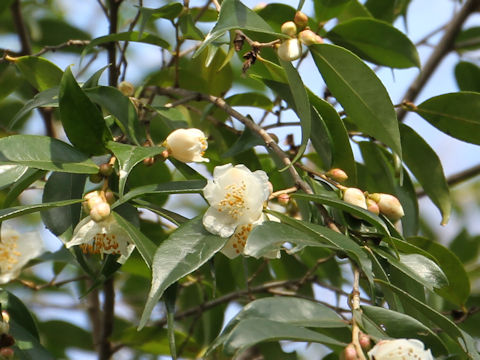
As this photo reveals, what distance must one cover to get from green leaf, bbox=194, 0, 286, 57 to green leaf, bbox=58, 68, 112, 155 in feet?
0.60

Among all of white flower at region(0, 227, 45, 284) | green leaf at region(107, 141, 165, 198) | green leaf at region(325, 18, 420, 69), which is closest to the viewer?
green leaf at region(107, 141, 165, 198)

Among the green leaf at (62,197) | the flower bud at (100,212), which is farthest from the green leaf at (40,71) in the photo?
the flower bud at (100,212)

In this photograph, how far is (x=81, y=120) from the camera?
959 mm

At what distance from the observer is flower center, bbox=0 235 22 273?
4.96ft

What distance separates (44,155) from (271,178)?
0.54 m

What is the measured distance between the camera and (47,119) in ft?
5.53

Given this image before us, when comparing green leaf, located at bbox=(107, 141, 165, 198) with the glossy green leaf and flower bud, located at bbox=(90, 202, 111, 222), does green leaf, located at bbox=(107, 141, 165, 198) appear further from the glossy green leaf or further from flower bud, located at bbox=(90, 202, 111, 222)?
the glossy green leaf

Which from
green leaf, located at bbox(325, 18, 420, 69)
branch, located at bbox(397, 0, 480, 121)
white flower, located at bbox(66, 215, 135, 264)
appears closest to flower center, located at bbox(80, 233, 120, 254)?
white flower, located at bbox(66, 215, 135, 264)

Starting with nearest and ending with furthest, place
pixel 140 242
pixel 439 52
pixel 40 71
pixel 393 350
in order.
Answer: pixel 393 350, pixel 140 242, pixel 40 71, pixel 439 52

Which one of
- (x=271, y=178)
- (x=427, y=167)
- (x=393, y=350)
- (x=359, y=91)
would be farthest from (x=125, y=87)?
(x=393, y=350)

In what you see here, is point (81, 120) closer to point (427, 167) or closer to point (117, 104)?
point (117, 104)

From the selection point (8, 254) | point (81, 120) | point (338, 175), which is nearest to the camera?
point (81, 120)

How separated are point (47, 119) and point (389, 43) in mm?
816

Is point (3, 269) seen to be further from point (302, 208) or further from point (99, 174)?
point (302, 208)
